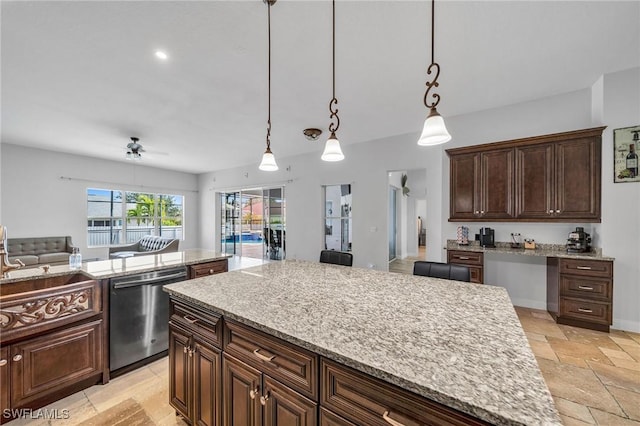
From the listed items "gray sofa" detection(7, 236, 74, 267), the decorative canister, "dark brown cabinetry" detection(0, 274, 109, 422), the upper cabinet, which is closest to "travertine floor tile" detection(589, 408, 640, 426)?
the upper cabinet

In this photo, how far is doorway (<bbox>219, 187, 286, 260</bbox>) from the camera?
6.88m

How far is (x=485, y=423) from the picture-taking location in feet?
2.24

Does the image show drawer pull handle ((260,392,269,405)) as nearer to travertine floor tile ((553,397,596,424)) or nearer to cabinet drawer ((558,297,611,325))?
travertine floor tile ((553,397,596,424))

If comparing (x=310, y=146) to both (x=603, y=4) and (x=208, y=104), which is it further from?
(x=603, y=4)

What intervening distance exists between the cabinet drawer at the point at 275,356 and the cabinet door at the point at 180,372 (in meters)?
0.47

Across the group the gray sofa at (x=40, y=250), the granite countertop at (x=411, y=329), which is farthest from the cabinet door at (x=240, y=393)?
the gray sofa at (x=40, y=250)

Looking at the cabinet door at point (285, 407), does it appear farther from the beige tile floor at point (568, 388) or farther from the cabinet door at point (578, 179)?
the cabinet door at point (578, 179)

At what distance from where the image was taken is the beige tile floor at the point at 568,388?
70.4 inches

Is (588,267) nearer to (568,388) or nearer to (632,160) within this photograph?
(632,160)

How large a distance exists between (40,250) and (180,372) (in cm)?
640

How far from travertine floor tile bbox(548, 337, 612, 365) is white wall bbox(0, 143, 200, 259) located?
8917 mm

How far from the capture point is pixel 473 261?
11.7ft

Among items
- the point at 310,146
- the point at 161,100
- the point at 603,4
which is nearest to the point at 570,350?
the point at 603,4

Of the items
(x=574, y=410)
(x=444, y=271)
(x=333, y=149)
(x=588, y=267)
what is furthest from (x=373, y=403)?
(x=588, y=267)
